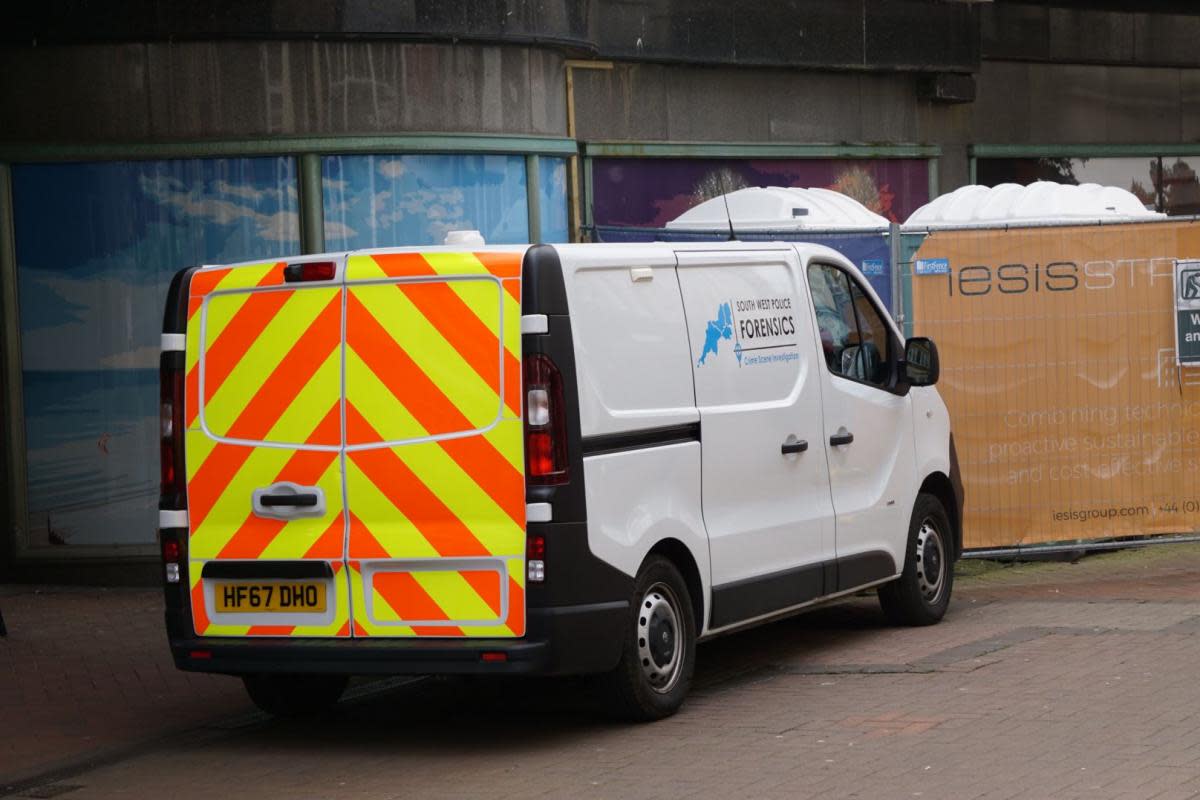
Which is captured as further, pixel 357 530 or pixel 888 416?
pixel 888 416

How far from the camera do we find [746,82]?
16250mm

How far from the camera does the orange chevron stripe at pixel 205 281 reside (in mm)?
8266

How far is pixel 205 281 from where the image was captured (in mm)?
8297

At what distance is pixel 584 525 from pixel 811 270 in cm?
263

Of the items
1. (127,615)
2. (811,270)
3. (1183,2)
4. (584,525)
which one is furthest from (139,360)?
(1183,2)

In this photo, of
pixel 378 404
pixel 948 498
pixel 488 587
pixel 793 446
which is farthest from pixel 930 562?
pixel 378 404

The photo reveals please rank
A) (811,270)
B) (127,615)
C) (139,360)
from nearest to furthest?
(811,270)
(127,615)
(139,360)

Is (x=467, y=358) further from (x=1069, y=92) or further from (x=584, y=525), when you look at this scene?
(x=1069, y=92)

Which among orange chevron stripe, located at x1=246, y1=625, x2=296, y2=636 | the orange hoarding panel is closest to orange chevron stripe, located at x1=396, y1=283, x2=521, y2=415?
orange chevron stripe, located at x1=246, y1=625, x2=296, y2=636

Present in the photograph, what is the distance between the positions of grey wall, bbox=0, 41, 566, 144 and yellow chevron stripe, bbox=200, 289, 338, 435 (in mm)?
5196

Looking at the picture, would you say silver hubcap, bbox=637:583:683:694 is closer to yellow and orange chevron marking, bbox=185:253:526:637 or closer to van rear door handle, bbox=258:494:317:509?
yellow and orange chevron marking, bbox=185:253:526:637

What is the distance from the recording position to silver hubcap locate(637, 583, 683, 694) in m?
8.18

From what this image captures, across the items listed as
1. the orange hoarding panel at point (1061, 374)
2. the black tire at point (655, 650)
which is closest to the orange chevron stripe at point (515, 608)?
the black tire at point (655, 650)

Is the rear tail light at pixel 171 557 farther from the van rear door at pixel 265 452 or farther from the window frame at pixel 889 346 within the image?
the window frame at pixel 889 346
